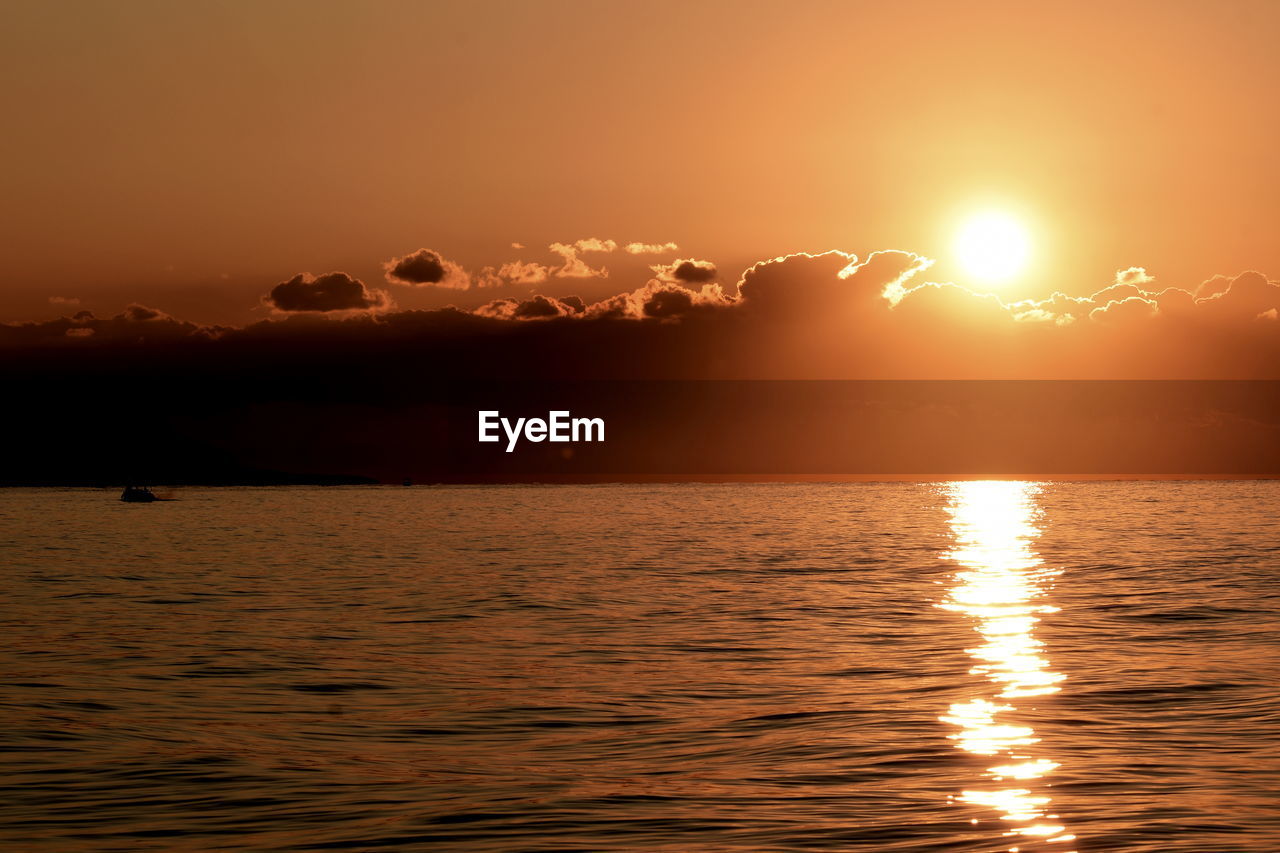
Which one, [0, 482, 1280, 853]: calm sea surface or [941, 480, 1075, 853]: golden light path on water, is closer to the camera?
[0, 482, 1280, 853]: calm sea surface

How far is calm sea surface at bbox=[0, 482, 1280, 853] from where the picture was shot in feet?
59.6

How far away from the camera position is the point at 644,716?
2678 centimetres

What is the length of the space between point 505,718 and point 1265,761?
44.6ft

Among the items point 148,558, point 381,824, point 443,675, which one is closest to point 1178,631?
point 443,675

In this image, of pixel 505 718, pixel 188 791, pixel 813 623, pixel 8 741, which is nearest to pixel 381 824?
pixel 188 791

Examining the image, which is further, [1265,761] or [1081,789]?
[1265,761]

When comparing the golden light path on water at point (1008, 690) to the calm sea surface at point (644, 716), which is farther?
Answer: the golden light path on water at point (1008, 690)

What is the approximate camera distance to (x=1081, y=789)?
64.8 feet

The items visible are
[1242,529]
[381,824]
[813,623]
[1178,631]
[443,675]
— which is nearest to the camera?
[381,824]

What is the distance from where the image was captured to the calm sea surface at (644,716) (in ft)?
59.6

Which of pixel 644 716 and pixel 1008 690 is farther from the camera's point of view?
Answer: pixel 1008 690

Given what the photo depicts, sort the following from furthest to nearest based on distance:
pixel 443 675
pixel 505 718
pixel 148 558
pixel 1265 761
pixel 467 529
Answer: pixel 467 529 → pixel 148 558 → pixel 443 675 → pixel 505 718 → pixel 1265 761

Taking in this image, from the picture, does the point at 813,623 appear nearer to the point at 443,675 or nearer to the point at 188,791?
the point at 443,675

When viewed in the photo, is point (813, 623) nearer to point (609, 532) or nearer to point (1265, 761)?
point (1265, 761)
